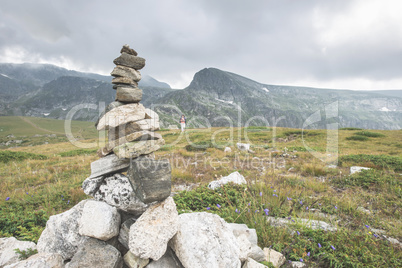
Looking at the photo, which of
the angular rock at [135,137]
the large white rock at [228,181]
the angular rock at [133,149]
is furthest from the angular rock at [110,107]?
the large white rock at [228,181]

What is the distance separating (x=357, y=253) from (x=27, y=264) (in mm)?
5590

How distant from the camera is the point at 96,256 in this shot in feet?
9.11

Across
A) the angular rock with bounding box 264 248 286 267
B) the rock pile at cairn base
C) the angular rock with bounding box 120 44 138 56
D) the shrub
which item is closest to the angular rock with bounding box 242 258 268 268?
the rock pile at cairn base

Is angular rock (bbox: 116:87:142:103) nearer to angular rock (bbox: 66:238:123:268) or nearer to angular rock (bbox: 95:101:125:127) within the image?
angular rock (bbox: 95:101:125:127)

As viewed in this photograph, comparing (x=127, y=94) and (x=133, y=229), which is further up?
(x=127, y=94)

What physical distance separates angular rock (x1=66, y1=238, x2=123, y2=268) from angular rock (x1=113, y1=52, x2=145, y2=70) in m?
3.99

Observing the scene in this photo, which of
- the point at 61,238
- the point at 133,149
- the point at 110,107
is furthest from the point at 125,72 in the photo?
the point at 61,238

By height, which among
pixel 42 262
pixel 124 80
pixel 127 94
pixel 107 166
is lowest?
pixel 42 262

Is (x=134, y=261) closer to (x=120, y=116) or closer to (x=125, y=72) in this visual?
(x=120, y=116)

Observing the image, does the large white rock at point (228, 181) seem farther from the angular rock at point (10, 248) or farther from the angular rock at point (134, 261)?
the angular rock at point (10, 248)

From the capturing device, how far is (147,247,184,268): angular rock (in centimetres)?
290

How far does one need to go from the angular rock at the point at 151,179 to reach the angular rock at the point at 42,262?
156 centimetres

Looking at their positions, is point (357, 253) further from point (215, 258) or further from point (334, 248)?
point (215, 258)

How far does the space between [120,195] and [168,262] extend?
1552mm
